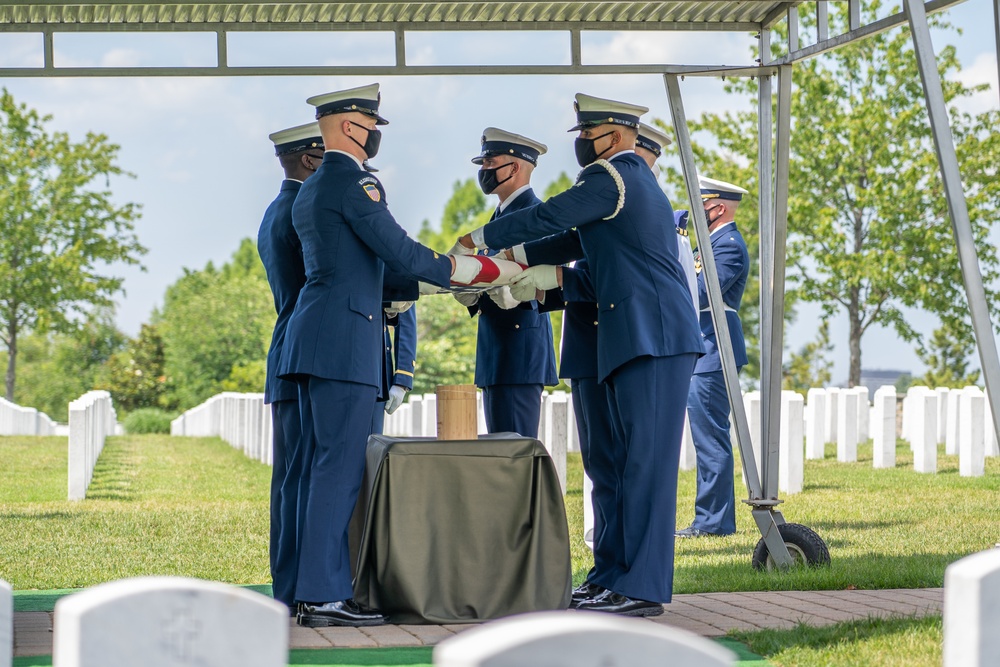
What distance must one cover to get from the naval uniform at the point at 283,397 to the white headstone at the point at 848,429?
11.1 metres

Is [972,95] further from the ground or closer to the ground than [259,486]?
further from the ground

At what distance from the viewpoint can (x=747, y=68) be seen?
715 centimetres

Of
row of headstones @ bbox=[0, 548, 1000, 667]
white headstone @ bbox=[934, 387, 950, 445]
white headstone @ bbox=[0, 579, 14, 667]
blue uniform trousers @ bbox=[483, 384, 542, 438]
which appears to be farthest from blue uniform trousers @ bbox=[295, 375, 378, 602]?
white headstone @ bbox=[934, 387, 950, 445]

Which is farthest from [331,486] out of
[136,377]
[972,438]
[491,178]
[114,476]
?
[136,377]

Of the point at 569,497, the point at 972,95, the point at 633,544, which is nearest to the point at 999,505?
the point at 569,497

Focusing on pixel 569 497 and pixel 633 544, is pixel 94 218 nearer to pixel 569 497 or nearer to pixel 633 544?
pixel 569 497

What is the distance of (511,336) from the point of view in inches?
286

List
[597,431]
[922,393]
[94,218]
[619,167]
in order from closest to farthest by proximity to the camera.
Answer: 1. [619,167]
2. [597,431]
3. [922,393]
4. [94,218]

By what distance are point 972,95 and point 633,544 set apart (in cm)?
2381

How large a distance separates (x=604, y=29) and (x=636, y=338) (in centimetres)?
218

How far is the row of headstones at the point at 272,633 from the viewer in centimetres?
172

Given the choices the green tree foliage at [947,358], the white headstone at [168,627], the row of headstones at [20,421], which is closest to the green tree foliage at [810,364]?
the green tree foliage at [947,358]

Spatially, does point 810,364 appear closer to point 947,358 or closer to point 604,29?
point 947,358

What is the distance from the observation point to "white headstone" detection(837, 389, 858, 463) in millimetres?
16234
